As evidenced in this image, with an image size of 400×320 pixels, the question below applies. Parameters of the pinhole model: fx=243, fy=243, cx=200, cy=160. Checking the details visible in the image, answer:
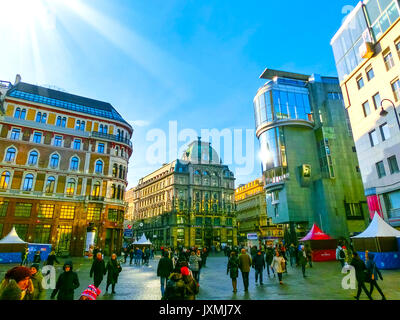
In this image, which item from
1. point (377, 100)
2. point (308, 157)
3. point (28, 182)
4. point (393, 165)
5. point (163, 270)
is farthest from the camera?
point (308, 157)

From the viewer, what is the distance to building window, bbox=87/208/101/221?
35362mm

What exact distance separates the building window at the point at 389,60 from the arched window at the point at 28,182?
1778 inches

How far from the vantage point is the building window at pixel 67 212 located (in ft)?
111

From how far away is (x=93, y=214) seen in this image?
35656 millimetres

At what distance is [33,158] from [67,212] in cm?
907

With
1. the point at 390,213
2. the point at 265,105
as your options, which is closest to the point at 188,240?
the point at 265,105

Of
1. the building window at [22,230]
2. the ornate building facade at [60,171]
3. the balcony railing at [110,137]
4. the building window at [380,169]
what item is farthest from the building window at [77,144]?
the building window at [380,169]

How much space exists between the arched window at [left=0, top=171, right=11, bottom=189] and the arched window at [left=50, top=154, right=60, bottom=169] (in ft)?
16.8

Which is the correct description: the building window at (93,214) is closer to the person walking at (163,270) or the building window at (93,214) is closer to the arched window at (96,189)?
the arched window at (96,189)

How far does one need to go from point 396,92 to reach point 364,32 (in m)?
9.49

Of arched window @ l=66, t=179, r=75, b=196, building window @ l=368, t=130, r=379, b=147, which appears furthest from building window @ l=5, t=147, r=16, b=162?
building window @ l=368, t=130, r=379, b=147

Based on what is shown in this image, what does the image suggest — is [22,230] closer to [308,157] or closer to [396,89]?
[396,89]

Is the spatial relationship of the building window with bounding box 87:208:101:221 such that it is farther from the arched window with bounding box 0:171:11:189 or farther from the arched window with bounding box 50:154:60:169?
the arched window with bounding box 0:171:11:189

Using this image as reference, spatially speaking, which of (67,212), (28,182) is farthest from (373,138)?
(28,182)
